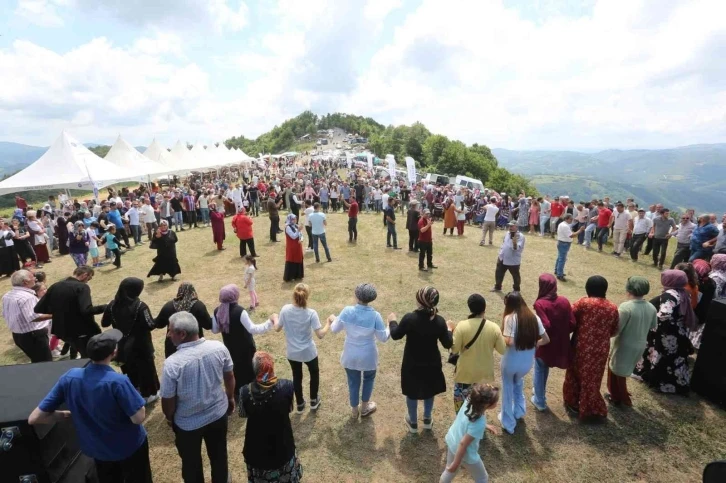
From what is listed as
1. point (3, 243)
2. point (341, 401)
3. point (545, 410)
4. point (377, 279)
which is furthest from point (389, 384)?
point (3, 243)

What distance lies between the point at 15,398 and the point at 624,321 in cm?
586

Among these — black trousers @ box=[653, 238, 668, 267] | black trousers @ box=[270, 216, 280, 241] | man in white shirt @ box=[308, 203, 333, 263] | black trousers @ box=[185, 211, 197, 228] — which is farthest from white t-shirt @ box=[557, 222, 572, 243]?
black trousers @ box=[185, 211, 197, 228]

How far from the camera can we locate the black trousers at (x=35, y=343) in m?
4.80

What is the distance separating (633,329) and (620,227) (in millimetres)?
8689

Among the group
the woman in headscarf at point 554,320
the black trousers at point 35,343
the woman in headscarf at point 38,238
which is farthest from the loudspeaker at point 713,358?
the woman in headscarf at point 38,238

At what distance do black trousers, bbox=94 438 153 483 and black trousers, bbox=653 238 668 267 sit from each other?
1255 centimetres

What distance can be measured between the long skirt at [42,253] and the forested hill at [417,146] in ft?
230

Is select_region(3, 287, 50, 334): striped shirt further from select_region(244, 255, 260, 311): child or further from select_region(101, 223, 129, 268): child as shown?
select_region(101, 223, 129, 268): child

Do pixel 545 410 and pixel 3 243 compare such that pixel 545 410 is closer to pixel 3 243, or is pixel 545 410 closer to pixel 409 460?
pixel 409 460

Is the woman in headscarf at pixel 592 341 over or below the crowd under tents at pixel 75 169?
below

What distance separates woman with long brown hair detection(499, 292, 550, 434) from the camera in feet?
12.3

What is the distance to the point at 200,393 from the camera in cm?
293

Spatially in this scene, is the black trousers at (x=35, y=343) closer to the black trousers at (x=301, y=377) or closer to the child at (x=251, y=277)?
the child at (x=251, y=277)

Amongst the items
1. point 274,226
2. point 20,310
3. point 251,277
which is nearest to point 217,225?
point 274,226
